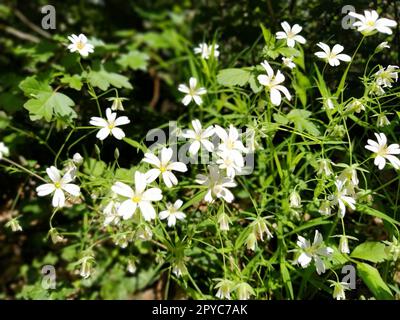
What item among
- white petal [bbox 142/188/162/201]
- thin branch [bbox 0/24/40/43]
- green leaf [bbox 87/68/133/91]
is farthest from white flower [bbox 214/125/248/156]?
thin branch [bbox 0/24/40/43]

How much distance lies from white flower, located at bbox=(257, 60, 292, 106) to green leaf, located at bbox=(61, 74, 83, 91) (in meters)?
0.79

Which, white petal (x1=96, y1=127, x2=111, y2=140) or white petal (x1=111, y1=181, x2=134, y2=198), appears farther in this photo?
white petal (x1=96, y1=127, x2=111, y2=140)

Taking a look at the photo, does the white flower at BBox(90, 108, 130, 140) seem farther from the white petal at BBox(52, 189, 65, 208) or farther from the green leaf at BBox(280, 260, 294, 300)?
the green leaf at BBox(280, 260, 294, 300)

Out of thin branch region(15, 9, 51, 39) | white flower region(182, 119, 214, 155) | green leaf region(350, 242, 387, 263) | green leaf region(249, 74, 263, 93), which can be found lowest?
green leaf region(350, 242, 387, 263)

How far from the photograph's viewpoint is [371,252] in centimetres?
161

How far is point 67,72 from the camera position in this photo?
2146 mm

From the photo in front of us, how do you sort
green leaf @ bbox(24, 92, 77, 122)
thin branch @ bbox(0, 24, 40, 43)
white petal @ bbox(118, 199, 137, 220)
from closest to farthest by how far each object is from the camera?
white petal @ bbox(118, 199, 137, 220) → green leaf @ bbox(24, 92, 77, 122) → thin branch @ bbox(0, 24, 40, 43)

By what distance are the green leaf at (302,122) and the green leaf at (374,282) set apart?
510 millimetres

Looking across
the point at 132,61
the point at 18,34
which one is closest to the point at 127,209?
the point at 132,61

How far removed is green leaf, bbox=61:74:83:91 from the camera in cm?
195

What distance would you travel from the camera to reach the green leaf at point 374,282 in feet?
5.17

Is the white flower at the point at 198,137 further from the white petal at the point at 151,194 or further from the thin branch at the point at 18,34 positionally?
the thin branch at the point at 18,34

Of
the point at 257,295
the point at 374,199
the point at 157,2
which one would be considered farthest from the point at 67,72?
the point at 157,2
